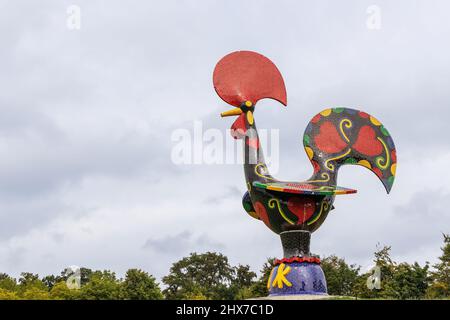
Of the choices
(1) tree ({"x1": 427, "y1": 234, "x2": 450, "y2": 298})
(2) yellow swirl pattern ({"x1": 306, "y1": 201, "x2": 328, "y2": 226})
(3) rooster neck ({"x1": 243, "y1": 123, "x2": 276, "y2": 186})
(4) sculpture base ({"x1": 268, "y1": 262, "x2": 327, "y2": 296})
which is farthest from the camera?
(1) tree ({"x1": 427, "y1": 234, "x2": 450, "y2": 298})

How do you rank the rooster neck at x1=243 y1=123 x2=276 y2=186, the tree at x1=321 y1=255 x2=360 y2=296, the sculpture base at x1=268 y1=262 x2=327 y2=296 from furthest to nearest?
the tree at x1=321 y1=255 x2=360 y2=296 < the rooster neck at x1=243 y1=123 x2=276 y2=186 < the sculpture base at x1=268 y1=262 x2=327 y2=296

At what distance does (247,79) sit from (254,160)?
2.30m

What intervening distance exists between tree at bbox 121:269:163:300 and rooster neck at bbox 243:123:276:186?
47.4 feet

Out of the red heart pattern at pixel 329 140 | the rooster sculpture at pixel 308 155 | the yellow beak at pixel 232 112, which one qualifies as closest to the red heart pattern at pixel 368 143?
the rooster sculpture at pixel 308 155

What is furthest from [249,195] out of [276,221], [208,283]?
[208,283]

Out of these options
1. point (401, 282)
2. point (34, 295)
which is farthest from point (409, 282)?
point (34, 295)

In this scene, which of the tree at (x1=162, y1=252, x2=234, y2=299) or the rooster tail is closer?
the rooster tail

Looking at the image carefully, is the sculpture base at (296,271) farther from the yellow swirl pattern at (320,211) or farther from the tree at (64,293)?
the tree at (64,293)

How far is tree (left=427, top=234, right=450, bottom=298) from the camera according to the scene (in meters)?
30.5

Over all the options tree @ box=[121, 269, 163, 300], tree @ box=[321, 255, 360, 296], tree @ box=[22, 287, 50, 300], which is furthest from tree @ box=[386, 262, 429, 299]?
tree @ box=[22, 287, 50, 300]

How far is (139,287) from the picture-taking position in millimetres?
32562

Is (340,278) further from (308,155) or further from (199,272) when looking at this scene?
(308,155)

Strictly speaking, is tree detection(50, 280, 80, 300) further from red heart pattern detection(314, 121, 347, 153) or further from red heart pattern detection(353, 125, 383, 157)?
red heart pattern detection(353, 125, 383, 157)
